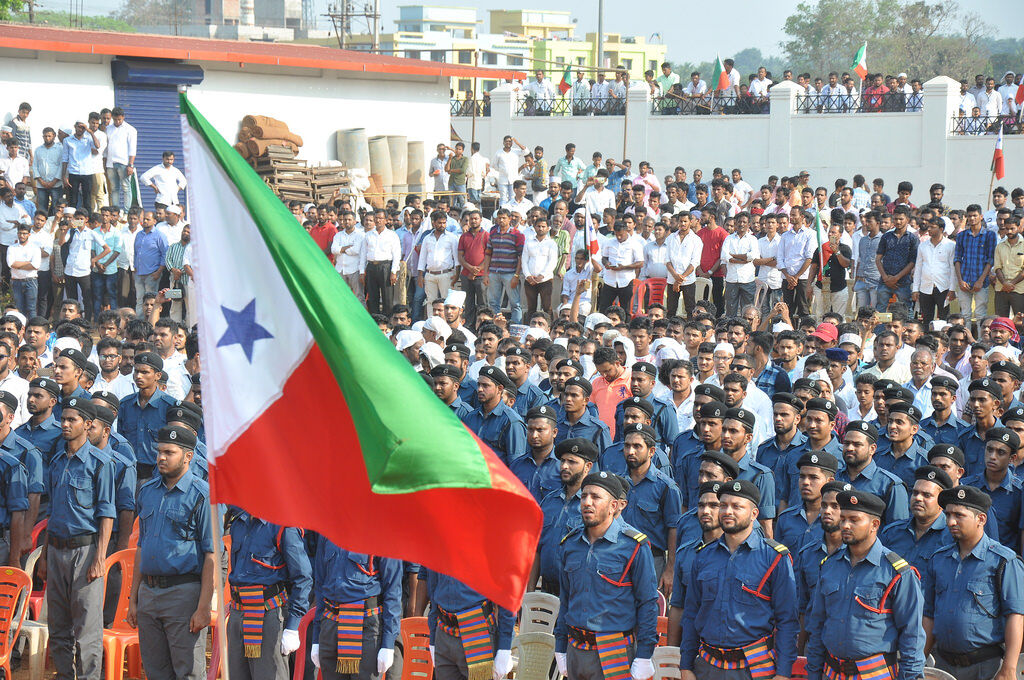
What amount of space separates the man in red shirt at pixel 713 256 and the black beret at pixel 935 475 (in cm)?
970

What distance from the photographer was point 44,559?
Result: 912 centimetres

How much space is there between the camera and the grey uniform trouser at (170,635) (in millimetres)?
7883

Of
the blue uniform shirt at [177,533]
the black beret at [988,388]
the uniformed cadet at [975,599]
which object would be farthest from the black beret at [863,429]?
the blue uniform shirt at [177,533]

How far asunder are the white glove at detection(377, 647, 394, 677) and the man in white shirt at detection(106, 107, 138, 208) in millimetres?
15662

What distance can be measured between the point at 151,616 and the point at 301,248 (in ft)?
12.5

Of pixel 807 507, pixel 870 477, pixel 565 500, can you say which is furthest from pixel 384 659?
pixel 870 477

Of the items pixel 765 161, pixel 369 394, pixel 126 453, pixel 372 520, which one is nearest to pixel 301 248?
pixel 369 394

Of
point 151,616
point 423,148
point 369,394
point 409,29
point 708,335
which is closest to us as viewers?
point 369,394

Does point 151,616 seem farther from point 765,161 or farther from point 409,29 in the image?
point 409,29

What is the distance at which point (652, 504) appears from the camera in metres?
8.59

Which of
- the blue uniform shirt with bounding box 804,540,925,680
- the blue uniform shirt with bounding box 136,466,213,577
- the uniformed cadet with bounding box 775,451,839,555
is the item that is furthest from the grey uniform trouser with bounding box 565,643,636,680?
the blue uniform shirt with bounding box 136,466,213,577

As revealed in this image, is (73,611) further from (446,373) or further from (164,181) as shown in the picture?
(164,181)

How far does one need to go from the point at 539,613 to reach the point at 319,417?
365cm

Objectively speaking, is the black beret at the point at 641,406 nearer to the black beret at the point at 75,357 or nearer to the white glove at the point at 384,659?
the white glove at the point at 384,659
